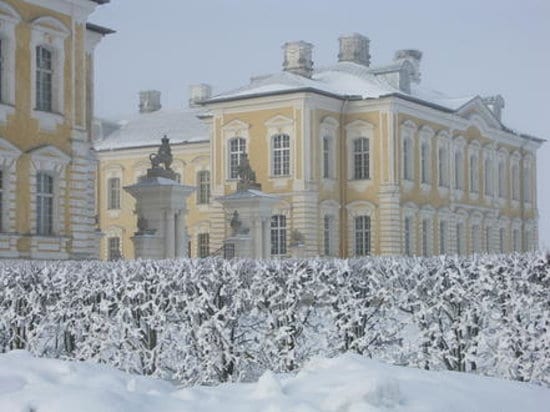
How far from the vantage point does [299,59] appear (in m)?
45.0

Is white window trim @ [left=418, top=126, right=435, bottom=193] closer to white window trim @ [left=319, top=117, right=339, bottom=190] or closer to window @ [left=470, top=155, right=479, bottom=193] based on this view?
white window trim @ [left=319, top=117, right=339, bottom=190]

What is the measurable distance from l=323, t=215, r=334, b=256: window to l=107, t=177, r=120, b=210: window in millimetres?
13428

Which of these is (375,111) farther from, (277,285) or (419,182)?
(277,285)

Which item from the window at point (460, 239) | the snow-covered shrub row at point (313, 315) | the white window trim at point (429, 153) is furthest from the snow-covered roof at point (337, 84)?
the snow-covered shrub row at point (313, 315)

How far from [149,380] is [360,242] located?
32.5m

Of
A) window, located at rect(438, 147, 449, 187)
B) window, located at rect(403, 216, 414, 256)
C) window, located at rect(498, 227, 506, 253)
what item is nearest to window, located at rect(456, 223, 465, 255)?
window, located at rect(438, 147, 449, 187)

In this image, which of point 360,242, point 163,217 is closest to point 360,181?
point 360,242

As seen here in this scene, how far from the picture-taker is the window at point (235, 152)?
43.8 m

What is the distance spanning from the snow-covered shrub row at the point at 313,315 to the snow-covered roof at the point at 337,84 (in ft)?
93.9

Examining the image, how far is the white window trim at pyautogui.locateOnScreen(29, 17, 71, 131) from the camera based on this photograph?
25.8m

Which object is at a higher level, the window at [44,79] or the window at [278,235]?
the window at [44,79]

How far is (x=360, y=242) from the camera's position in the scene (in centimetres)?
4353

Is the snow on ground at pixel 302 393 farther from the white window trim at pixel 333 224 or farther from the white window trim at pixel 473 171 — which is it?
the white window trim at pixel 473 171

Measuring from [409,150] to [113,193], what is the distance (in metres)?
15.9
